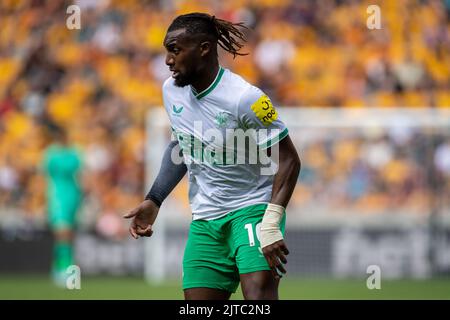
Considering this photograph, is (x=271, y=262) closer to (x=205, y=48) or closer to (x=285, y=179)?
(x=285, y=179)

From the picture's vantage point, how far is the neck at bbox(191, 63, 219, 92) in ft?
19.3

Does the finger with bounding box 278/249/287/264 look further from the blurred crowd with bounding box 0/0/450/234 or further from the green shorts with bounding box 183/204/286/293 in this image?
the blurred crowd with bounding box 0/0/450/234

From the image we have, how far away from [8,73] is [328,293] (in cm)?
799

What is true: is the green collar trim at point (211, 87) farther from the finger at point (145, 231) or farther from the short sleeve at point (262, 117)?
the finger at point (145, 231)

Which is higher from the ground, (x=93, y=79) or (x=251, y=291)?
(x=93, y=79)

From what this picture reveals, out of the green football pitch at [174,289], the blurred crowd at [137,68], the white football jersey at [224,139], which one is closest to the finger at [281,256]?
the white football jersey at [224,139]

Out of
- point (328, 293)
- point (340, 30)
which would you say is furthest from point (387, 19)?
point (328, 293)

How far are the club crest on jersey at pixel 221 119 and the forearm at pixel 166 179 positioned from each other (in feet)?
1.83

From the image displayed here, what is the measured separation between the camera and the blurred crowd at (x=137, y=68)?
1656cm

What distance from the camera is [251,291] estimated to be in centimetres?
557

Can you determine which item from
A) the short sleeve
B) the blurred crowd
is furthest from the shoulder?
the blurred crowd

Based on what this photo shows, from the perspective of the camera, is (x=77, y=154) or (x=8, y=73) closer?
(x=77, y=154)

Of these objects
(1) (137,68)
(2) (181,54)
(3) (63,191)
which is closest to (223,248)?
(2) (181,54)
